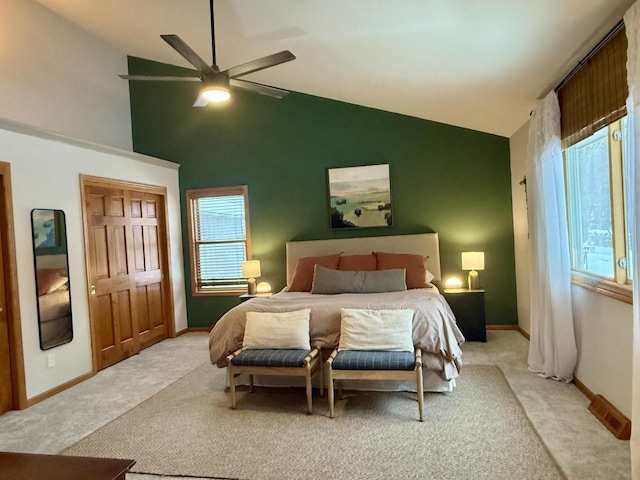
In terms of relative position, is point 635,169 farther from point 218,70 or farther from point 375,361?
point 218,70

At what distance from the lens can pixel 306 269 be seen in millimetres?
5258

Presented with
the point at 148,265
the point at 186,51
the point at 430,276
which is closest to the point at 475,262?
the point at 430,276

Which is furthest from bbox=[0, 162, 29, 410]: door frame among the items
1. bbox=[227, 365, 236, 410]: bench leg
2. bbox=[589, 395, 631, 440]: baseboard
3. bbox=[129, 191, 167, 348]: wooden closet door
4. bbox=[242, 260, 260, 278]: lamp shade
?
bbox=[589, 395, 631, 440]: baseboard

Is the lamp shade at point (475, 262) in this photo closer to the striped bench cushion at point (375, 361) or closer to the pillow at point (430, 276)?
the pillow at point (430, 276)

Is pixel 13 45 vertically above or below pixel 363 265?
above

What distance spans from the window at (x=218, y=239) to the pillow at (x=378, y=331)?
9.67 ft

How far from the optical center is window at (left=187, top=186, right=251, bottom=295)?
607 centimetres

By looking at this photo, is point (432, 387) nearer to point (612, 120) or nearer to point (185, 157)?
point (612, 120)

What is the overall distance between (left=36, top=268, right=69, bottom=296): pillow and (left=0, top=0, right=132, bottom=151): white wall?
1710mm

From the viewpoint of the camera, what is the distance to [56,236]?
4.08m

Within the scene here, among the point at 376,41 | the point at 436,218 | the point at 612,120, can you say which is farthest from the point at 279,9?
the point at 436,218

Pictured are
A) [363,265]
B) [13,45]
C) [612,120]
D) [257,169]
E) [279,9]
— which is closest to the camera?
[612,120]

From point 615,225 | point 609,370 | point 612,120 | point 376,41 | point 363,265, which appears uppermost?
point 376,41

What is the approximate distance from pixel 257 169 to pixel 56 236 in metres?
2.69
